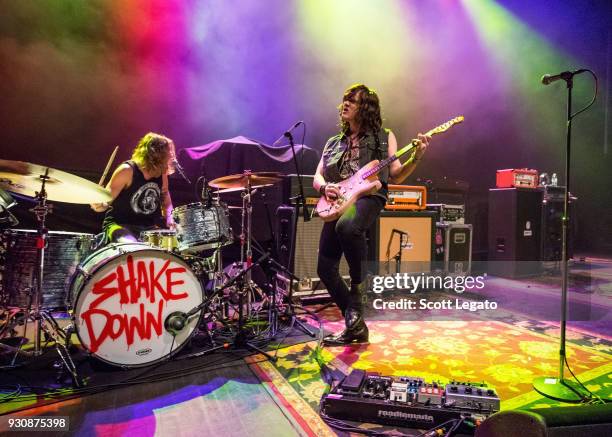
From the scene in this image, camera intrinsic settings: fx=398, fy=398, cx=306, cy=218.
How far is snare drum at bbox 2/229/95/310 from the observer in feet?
8.69

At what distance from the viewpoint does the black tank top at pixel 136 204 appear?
329cm

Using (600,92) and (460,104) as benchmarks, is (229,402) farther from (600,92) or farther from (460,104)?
(600,92)

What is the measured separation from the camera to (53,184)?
2.55 m

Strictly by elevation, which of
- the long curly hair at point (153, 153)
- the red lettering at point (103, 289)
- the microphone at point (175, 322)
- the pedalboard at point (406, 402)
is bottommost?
the pedalboard at point (406, 402)

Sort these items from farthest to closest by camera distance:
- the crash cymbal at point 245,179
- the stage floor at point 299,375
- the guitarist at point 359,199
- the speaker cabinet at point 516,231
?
the speaker cabinet at point 516,231
the crash cymbal at point 245,179
the guitarist at point 359,199
the stage floor at point 299,375

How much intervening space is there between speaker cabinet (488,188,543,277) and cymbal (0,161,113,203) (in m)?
6.23

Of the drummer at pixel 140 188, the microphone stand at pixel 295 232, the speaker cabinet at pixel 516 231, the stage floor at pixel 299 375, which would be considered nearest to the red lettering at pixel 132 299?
the stage floor at pixel 299 375

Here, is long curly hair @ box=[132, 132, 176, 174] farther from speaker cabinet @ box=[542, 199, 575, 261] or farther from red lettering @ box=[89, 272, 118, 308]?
speaker cabinet @ box=[542, 199, 575, 261]

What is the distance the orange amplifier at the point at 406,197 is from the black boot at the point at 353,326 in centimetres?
216

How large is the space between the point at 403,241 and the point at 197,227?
3040mm

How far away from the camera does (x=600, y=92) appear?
9.02 meters

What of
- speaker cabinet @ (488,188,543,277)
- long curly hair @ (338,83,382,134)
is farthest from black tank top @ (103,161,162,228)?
speaker cabinet @ (488,188,543,277)

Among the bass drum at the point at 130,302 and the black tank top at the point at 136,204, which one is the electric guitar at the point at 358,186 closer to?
the bass drum at the point at 130,302

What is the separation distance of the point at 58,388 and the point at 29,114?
14.3 feet
